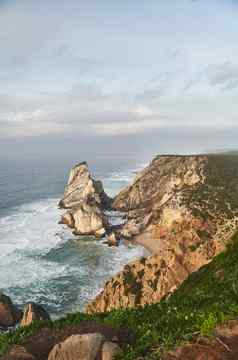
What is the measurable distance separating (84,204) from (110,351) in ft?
234

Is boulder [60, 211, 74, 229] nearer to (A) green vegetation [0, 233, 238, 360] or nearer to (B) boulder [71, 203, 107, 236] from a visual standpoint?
(B) boulder [71, 203, 107, 236]

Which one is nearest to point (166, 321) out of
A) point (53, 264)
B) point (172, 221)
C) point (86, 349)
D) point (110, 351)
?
point (110, 351)

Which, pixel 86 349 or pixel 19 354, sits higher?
pixel 86 349

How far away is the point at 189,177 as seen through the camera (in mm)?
86812

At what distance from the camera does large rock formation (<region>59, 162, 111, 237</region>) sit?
249 ft

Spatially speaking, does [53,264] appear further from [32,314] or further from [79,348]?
[79,348]

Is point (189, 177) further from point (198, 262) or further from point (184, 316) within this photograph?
point (184, 316)

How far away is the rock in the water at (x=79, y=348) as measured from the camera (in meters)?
11.1

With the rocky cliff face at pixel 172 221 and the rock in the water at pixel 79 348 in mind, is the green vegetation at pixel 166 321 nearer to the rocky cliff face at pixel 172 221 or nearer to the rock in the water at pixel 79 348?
the rock in the water at pixel 79 348

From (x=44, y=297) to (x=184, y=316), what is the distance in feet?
118

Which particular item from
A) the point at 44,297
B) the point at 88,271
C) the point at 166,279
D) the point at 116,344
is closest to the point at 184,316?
the point at 116,344

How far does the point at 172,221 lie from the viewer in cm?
6719

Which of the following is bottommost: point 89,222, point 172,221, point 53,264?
point 53,264

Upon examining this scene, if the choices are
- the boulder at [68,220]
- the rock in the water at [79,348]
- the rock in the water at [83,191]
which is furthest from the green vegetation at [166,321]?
the rock in the water at [83,191]
